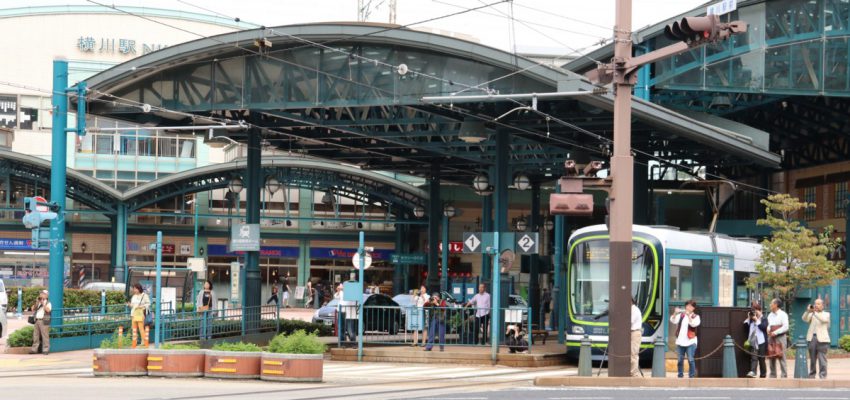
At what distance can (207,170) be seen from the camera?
62.9 metres

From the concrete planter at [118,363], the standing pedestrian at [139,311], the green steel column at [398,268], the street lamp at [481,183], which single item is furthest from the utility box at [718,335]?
the green steel column at [398,268]

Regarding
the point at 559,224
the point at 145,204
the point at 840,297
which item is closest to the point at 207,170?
the point at 145,204

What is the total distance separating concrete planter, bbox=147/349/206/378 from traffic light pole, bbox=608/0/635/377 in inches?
307

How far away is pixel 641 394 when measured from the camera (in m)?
21.3

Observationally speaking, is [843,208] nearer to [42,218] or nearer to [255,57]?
[255,57]

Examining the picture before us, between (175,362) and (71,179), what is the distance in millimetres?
40583

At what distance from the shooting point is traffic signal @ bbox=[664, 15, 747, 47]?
20406 millimetres

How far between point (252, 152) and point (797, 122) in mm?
26874

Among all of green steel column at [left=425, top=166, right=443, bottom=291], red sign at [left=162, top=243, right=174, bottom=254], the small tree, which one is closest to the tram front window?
the small tree

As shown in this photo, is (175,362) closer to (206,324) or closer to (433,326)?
(206,324)

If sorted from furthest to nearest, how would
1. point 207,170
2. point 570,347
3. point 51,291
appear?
point 207,170 → point 51,291 → point 570,347

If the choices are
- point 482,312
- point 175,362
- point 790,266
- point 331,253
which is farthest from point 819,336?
point 331,253

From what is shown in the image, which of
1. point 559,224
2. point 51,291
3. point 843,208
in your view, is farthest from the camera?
point 843,208

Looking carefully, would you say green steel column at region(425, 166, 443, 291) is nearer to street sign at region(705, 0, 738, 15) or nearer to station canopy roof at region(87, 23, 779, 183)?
station canopy roof at region(87, 23, 779, 183)
